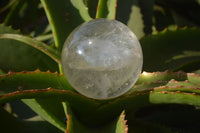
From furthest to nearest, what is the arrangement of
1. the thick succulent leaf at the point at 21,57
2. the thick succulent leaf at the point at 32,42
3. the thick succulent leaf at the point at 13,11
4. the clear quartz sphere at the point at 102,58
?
the thick succulent leaf at the point at 13,11 → the thick succulent leaf at the point at 21,57 → the thick succulent leaf at the point at 32,42 → the clear quartz sphere at the point at 102,58

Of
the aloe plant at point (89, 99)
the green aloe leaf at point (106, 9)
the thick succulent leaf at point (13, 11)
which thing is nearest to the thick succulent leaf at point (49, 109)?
the aloe plant at point (89, 99)

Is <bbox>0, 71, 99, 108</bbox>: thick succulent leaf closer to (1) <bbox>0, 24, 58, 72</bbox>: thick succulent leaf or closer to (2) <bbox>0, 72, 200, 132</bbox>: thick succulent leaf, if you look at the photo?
(2) <bbox>0, 72, 200, 132</bbox>: thick succulent leaf

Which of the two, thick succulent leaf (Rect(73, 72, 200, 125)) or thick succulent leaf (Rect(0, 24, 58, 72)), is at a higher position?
thick succulent leaf (Rect(0, 24, 58, 72))

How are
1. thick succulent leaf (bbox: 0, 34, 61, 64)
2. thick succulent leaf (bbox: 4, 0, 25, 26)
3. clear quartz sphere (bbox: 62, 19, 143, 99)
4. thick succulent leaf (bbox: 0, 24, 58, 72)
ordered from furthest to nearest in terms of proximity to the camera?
thick succulent leaf (bbox: 4, 0, 25, 26) → thick succulent leaf (bbox: 0, 24, 58, 72) → thick succulent leaf (bbox: 0, 34, 61, 64) → clear quartz sphere (bbox: 62, 19, 143, 99)

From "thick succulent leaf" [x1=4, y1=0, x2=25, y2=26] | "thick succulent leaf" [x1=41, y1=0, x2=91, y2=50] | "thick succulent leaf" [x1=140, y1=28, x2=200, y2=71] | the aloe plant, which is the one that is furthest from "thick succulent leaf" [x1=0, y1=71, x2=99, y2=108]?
"thick succulent leaf" [x1=4, y1=0, x2=25, y2=26]

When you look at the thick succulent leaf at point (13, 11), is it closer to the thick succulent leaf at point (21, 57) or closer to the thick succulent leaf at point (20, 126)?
the thick succulent leaf at point (21, 57)

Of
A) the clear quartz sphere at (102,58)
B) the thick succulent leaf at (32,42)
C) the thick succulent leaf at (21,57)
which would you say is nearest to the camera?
the clear quartz sphere at (102,58)

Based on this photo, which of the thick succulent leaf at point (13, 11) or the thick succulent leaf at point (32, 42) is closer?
the thick succulent leaf at point (32, 42)
